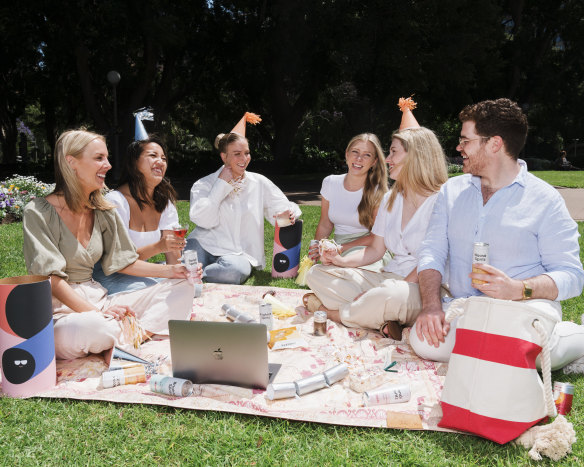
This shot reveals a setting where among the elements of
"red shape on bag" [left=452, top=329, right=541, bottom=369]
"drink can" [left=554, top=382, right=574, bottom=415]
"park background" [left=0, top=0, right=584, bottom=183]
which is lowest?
"drink can" [left=554, top=382, right=574, bottom=415]

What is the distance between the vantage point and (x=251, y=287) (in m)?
5.23

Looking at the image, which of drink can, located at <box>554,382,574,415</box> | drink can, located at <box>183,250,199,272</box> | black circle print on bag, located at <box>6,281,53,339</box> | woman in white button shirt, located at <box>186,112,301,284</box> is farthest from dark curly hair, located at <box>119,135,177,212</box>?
drink can, located at <box>554,382,574,415</box>

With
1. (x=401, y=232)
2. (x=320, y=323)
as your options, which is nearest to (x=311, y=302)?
(x=320, y=323)

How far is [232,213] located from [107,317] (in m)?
2.51

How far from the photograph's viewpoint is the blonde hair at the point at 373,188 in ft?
17.4

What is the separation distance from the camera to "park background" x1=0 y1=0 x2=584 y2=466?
8.39 feet

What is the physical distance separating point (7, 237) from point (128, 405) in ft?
20.1

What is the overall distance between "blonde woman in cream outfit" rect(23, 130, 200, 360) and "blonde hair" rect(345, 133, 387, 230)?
7.10 feet

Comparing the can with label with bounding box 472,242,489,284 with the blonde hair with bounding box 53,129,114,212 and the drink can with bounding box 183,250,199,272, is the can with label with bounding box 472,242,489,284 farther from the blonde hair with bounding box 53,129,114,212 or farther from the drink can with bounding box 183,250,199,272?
the blonde hair with bounding box 53,129,114,212

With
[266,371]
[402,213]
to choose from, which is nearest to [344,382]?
[266,371]

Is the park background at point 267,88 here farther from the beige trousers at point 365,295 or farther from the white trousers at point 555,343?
the beige trousers at point 365,295

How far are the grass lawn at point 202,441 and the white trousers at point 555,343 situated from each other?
0.33 meters

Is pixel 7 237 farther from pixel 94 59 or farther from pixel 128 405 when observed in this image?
pixel 94 59

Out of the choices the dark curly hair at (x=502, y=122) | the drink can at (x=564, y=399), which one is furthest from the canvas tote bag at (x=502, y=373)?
the dark curly hair at (x=502, y=122)
